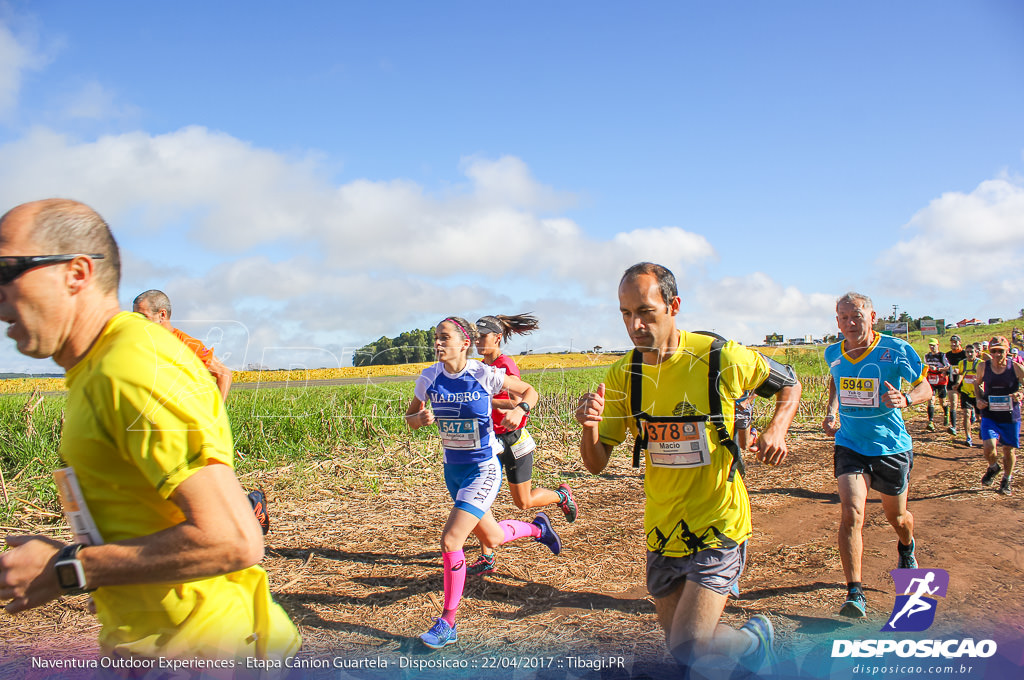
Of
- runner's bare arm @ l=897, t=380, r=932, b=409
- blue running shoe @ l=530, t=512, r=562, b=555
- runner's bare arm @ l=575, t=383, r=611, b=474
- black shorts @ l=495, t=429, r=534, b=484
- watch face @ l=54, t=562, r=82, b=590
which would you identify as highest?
runner's bare arm @ l=897, t=380, r=932, b=409

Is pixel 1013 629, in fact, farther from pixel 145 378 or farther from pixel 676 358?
pixel 145 378

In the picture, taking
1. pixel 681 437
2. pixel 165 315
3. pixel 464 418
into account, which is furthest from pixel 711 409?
pixel 165 315

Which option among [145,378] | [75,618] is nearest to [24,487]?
[75,618]

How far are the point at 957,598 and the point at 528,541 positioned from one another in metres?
3.70

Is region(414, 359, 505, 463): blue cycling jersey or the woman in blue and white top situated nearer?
the woman in blue and white top

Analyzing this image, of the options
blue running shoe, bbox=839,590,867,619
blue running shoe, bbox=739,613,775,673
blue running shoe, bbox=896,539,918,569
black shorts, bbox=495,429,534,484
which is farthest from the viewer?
black shorts, bbox=495,429,534,484

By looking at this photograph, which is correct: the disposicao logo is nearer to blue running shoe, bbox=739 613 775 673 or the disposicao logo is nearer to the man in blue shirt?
the man in blue shirt

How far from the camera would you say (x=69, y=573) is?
1490mm

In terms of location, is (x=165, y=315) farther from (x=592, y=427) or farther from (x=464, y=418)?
(x=592, y=427)

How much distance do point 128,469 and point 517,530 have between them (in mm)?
4495

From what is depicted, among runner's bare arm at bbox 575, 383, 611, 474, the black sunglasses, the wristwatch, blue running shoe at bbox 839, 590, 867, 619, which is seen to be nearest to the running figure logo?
blue running shoe at bbox 839, 590, 867, 619

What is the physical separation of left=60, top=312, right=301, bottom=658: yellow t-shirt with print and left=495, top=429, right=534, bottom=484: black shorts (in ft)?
13.9

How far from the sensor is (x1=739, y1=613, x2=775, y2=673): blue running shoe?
288 centimetres

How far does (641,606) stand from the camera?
486cm
